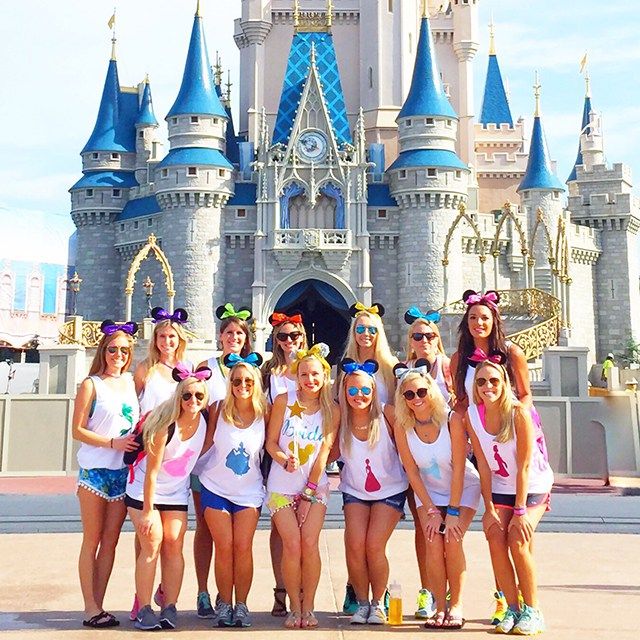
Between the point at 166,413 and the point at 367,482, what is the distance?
1058 mm

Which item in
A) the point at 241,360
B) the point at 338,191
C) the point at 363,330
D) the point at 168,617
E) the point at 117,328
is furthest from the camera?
the point at 338,191

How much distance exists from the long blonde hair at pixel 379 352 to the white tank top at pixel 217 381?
0.69 metres

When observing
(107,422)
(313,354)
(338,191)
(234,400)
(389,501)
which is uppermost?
(338,191)

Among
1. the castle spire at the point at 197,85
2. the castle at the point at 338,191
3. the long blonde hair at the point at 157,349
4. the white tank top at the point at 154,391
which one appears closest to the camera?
the white tank top at the point at 154,391

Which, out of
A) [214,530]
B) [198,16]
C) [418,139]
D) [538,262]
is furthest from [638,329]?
[214,530]

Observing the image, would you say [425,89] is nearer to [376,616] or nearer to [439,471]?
[439,471]

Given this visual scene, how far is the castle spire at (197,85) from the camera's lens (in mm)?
29000

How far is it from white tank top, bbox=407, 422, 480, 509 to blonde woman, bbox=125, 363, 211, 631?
1073 millimetres

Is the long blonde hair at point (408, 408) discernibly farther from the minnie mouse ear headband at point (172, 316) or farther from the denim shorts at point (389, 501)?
the minnie mouse ear headband at point (172, 316)

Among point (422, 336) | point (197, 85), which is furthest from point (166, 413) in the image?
point (197, 85)

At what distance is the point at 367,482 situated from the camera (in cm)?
452

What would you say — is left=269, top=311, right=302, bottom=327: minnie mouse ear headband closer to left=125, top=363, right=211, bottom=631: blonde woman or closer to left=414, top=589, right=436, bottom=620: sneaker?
left=125, top=363, right=211, bottom=631: blonde woman

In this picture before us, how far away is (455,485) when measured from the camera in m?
4.39

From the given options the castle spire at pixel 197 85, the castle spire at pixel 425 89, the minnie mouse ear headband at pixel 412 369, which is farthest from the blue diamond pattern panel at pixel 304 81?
the minnie mouse ear headband at pixel 412 369
